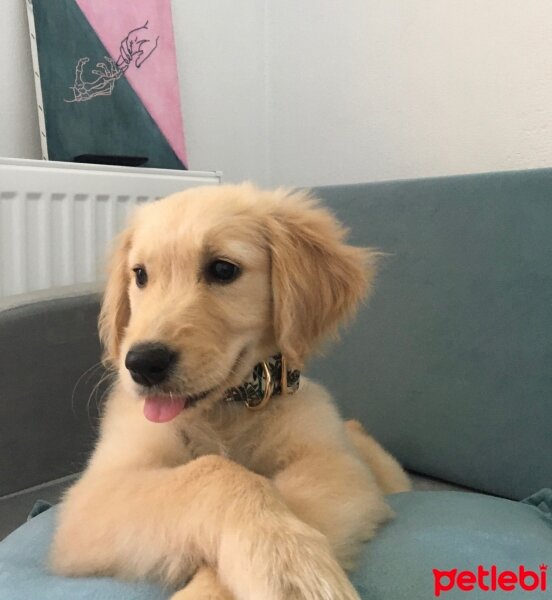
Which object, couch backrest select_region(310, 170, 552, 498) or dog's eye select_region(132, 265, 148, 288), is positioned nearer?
dog's eye select_region(132, 265, 148, 288)

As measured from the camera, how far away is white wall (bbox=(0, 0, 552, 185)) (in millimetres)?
1727

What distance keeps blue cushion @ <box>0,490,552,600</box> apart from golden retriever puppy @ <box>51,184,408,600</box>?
0.04 meters

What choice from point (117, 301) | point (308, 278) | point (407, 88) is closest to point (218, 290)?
point (308, 278)

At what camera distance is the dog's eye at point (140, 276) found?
3.73 ft

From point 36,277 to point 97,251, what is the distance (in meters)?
0.21

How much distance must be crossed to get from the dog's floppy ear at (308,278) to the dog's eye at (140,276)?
23 cm

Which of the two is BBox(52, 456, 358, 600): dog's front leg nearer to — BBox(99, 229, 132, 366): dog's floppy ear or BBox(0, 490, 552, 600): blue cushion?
BBox(0, 490, 552, 600): blue cushion

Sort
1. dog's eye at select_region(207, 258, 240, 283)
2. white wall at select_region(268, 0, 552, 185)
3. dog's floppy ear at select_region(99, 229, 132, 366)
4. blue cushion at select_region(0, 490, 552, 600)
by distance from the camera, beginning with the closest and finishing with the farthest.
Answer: blue cushion at select_region(0, 490, 552, 600) → dog's eye at select_region(207, 258, 240, 283) → dog's floppy ear at select_region(99, 229, 132, 366) → white wall at select_region(268, 0, 552, 185)

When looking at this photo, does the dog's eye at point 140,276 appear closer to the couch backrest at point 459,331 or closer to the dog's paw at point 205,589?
the dog's paw at point 205,589

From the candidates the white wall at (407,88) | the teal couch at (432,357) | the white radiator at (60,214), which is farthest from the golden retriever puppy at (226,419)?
the white wall at (407,88)

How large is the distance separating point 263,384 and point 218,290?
0.62 feet

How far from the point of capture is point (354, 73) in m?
2.17

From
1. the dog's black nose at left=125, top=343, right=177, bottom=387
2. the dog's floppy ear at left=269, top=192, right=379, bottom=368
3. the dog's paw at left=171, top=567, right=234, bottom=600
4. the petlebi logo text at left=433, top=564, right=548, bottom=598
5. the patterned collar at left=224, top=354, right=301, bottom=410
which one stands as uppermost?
the dog's floppy ear at left=269, top=192, right=379, bottom=368

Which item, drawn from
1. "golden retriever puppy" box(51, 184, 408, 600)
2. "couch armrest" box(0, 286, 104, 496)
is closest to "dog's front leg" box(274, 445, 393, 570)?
"golden retriever puppy" box(51, 184, 408, 600)
